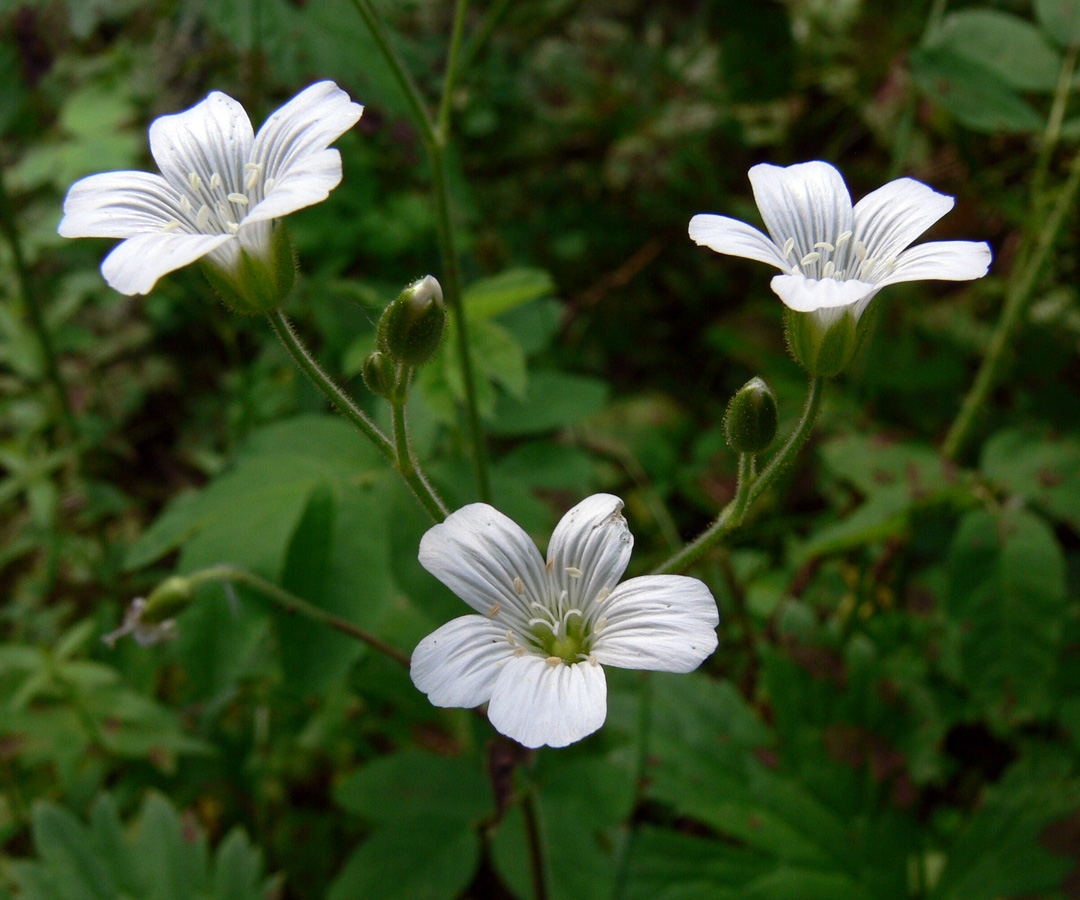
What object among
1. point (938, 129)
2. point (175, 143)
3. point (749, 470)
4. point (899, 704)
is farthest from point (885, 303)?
point (175, 143)

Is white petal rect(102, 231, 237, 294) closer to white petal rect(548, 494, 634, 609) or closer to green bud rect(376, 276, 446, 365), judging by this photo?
green bud rect(376, 276, 446, 365)

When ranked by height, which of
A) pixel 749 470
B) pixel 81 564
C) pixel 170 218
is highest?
pixel 170 218

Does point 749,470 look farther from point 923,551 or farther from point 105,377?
point 105,377

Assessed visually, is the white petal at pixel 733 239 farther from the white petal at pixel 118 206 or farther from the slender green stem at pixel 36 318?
the slender green stem at pixel 36 318

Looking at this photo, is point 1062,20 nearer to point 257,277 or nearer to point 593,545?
point 593,545

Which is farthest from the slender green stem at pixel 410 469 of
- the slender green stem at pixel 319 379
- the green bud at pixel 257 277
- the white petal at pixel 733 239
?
the white petal at pixel 733 239

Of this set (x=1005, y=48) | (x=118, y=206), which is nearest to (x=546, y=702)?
(x=118, y=206)
